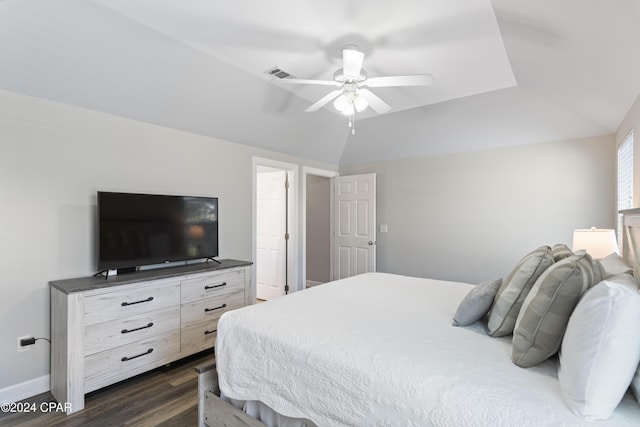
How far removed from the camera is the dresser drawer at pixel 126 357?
229 centimetres

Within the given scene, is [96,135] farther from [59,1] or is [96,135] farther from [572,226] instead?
[572,226]

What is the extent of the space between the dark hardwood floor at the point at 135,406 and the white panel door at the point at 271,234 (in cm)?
229

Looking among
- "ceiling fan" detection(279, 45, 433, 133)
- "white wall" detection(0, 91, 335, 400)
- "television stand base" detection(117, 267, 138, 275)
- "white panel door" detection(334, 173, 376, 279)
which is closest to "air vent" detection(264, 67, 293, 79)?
"ceiling fan" detection(279, 45, 433, 133)

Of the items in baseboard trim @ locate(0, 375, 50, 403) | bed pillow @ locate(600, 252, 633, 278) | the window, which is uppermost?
the window

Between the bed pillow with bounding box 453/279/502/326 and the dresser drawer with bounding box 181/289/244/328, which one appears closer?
the bed pillow with bounding box 453/279/502/326

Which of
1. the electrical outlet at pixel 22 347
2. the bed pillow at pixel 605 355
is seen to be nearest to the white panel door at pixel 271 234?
the electrical outlet at pixel 22 347

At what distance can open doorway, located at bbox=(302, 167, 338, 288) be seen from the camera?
5727 millimetres

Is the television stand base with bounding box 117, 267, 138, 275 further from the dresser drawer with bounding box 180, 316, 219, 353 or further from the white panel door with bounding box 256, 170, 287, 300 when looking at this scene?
the white panel door with bounding box 256, 170, 287, 300

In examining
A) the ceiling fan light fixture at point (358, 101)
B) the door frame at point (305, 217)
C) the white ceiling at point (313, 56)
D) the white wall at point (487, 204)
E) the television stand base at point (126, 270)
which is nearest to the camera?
the white ceiling at point (313, 56)

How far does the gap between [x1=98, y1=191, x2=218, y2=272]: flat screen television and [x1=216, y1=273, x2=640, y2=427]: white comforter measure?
1.41 metres

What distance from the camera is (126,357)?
2467 mm

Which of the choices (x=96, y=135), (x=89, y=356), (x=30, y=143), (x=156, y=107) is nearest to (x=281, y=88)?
(x=156, y=107)

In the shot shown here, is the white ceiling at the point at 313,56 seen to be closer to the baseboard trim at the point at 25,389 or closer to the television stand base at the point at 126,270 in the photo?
the television stand base at the point at 126,270

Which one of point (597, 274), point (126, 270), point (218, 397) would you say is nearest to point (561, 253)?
point (597, 274)
